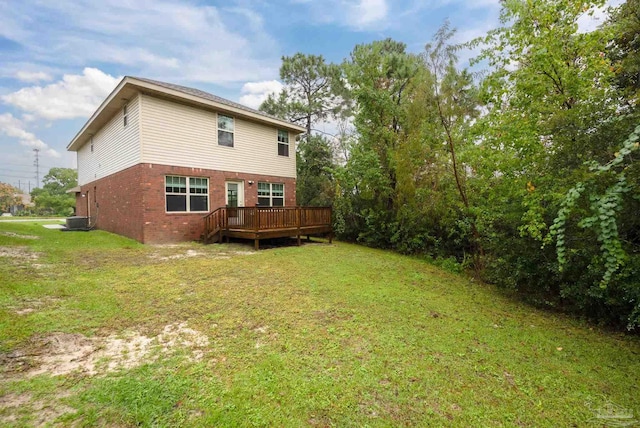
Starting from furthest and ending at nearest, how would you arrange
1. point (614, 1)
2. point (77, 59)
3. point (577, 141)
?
point (77, 59), point (614, 1), point (577, 141)

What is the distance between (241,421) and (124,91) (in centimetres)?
1106

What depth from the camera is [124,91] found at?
9688 millimetres

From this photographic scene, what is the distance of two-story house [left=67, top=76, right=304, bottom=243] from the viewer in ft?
31.6

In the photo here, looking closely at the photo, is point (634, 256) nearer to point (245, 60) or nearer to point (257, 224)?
point (257, 224)

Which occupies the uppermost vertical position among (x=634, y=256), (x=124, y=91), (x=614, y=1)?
(x=614, y=1)

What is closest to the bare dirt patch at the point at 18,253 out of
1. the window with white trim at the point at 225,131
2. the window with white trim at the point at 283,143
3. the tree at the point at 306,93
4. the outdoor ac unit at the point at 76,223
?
the outdoor ac unit at the point at 76,223

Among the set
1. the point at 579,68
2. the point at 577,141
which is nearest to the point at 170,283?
the point at 577,141

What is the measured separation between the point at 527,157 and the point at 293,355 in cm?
526

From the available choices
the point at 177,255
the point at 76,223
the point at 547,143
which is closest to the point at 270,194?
the point at 177,255

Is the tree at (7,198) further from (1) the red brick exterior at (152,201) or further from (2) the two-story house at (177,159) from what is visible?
(1) the red brick exterior at (152,201)

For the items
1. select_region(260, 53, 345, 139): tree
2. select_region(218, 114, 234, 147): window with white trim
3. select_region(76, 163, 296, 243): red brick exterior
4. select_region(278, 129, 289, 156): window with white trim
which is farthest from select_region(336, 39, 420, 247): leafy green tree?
select_region(260, 53, 345, 139): tree

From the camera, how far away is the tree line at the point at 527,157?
379 cm

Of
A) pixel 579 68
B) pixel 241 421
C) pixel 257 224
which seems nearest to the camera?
pixel 241 421

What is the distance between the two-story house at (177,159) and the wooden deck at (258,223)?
0.77m
